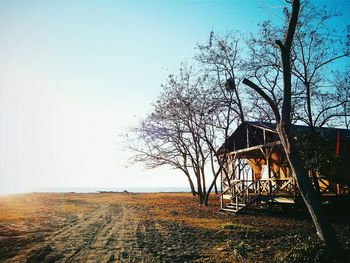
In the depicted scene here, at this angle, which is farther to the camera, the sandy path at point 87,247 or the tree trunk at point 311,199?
the sandy path at point 87,247

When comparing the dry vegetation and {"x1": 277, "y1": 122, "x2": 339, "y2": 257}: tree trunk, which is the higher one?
{"x1": 277, "y1": 122, "x2": 339, "y2": 257}: tree trunk

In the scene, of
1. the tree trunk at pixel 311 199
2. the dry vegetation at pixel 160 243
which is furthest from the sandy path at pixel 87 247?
the tree trunk at pixel 311 199

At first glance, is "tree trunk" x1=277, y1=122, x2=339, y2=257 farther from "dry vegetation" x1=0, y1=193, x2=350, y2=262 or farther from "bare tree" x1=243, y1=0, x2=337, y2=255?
"dry vegetation" x1=0, y1=193, x2=350, y2=262

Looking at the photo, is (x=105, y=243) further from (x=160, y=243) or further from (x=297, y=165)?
(x=297, y=165)

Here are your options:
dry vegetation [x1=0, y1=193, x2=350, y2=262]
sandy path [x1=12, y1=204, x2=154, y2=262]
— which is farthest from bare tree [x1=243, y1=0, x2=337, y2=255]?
sandy path [x1=12, y1=204, x2=154, y2=262]

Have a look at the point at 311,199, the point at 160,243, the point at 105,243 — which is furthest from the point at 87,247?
the point at 311,199

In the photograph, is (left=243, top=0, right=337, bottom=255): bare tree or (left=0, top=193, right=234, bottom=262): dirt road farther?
(left=0, top=193, right=234, bottom=262): dirt road

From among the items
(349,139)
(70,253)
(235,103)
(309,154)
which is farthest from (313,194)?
(235,103)

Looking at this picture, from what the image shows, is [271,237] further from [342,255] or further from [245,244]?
[342,255]

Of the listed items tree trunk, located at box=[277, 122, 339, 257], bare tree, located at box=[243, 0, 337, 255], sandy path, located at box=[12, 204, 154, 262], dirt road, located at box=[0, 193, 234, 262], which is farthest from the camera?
dirt road, located at box=[0, 193, 234, 262]

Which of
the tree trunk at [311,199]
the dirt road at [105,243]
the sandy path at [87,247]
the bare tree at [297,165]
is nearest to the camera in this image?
the tree trunk at [311,199]

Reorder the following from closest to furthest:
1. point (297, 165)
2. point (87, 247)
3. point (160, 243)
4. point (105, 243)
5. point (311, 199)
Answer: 1. point (311, 199)
2. point (297, 165)
3. point (87, 247)
4. point (105, 243)
5. point (160, 243)

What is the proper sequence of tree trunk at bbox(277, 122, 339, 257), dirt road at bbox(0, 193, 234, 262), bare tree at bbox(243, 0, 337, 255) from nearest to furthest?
1. tree trunk at bbox(277, 122, 339, 257)
2. bare tree at bbox(243, 0, 337, 255)
3. dirt road at bbox(0, 193, 234, 262)

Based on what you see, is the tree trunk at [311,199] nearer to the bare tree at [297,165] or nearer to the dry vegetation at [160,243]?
the bare tree at [297,165]
